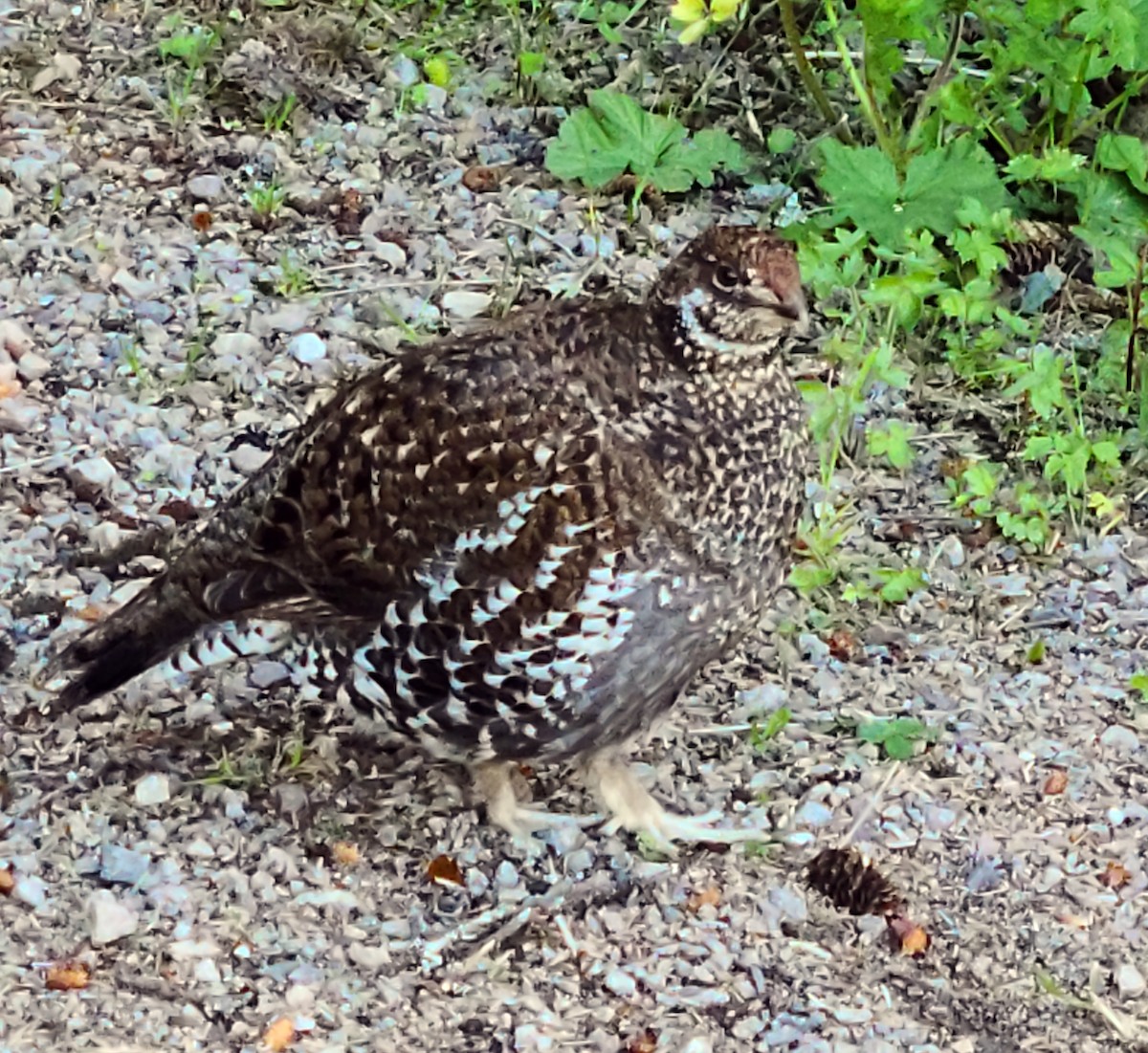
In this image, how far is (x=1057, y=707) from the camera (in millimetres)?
3674

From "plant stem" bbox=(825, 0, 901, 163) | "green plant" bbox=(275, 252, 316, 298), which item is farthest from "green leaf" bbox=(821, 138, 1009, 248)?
"green plant" bbox=(275, 252, 316, 298)

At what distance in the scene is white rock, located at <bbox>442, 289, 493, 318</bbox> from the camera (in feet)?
14.5

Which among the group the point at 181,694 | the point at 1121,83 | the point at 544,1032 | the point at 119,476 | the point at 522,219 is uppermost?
the point at 1121,83

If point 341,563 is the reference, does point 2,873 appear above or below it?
below

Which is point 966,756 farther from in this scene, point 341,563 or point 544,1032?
point 341,563

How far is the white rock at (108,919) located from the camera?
9.86 ft

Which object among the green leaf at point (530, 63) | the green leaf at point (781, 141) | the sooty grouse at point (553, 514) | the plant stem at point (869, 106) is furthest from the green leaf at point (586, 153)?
the sooty grouse at point (553, 514)

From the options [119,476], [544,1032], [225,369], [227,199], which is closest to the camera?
[544,1032]

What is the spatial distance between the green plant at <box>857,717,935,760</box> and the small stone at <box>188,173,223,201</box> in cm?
215

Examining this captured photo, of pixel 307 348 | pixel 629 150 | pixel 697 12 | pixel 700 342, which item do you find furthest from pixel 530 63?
pixel 700 342

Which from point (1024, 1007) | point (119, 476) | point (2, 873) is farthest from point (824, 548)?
point (2, 873)

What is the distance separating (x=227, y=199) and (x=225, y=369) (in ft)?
2.16

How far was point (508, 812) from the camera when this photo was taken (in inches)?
132

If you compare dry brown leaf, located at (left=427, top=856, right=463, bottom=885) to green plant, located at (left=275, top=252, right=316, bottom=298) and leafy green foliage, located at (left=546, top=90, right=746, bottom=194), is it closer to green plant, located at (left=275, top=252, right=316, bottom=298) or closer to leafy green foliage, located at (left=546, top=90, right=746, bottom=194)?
green plant, located at (left=275, top=252, right=316, bottom=298)
